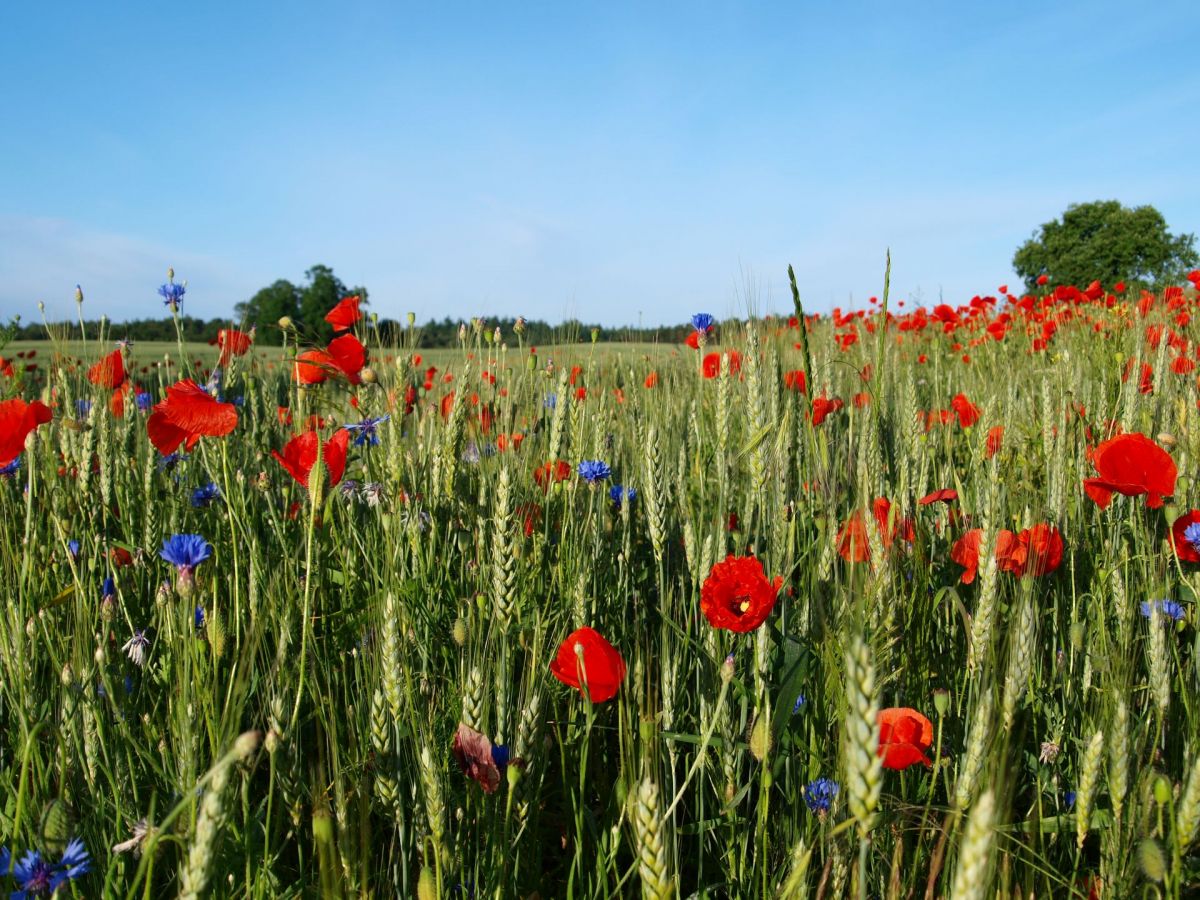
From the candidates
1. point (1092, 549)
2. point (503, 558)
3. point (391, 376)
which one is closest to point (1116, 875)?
point (503, 558)

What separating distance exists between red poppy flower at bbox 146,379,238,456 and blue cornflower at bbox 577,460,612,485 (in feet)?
2.41

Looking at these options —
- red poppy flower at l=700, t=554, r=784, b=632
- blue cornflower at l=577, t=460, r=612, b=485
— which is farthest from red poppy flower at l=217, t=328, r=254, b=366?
red poppy flower at l=700, t=554, r=784, b=632

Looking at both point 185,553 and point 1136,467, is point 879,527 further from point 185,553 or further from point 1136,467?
point 185,553

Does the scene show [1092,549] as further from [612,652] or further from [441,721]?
[441,721]

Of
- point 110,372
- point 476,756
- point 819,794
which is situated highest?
point 110,372

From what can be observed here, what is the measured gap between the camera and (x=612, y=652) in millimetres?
1135

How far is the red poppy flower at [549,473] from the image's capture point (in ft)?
6.00

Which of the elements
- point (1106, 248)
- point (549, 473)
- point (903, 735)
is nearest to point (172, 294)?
point (549, 473)

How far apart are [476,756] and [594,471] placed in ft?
3.06

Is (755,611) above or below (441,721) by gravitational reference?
above

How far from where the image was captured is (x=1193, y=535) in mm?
1498

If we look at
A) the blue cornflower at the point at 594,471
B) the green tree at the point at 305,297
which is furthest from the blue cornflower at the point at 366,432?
the green tree at the point at 305,297

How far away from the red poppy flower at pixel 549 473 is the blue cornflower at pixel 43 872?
3.71 feet

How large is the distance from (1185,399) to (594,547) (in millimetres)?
1748
